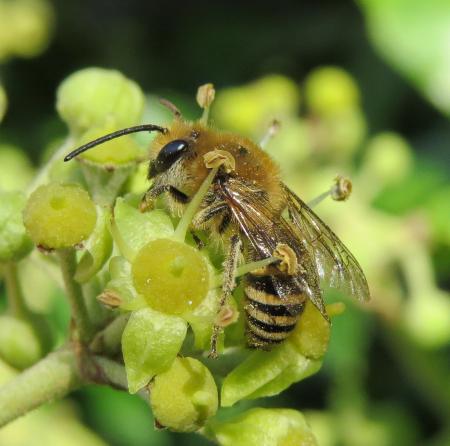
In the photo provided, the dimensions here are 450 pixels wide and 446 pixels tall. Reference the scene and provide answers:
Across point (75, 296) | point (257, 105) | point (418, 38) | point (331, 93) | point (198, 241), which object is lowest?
point (257, 105)

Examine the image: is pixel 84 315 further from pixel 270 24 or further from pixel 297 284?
pixel 270 24

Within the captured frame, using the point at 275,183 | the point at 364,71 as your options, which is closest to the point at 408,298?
the point at 364,71

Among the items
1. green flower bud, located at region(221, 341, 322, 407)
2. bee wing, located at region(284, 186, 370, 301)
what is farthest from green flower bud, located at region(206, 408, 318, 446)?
bee wing, located at region(284, 186, 370, 301)

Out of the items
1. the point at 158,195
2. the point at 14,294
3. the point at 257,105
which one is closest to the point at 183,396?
the point at 158,195

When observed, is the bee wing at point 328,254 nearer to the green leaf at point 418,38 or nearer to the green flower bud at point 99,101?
the green flower bud at point 99,101

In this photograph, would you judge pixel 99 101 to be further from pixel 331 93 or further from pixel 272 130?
pixel 331 93
